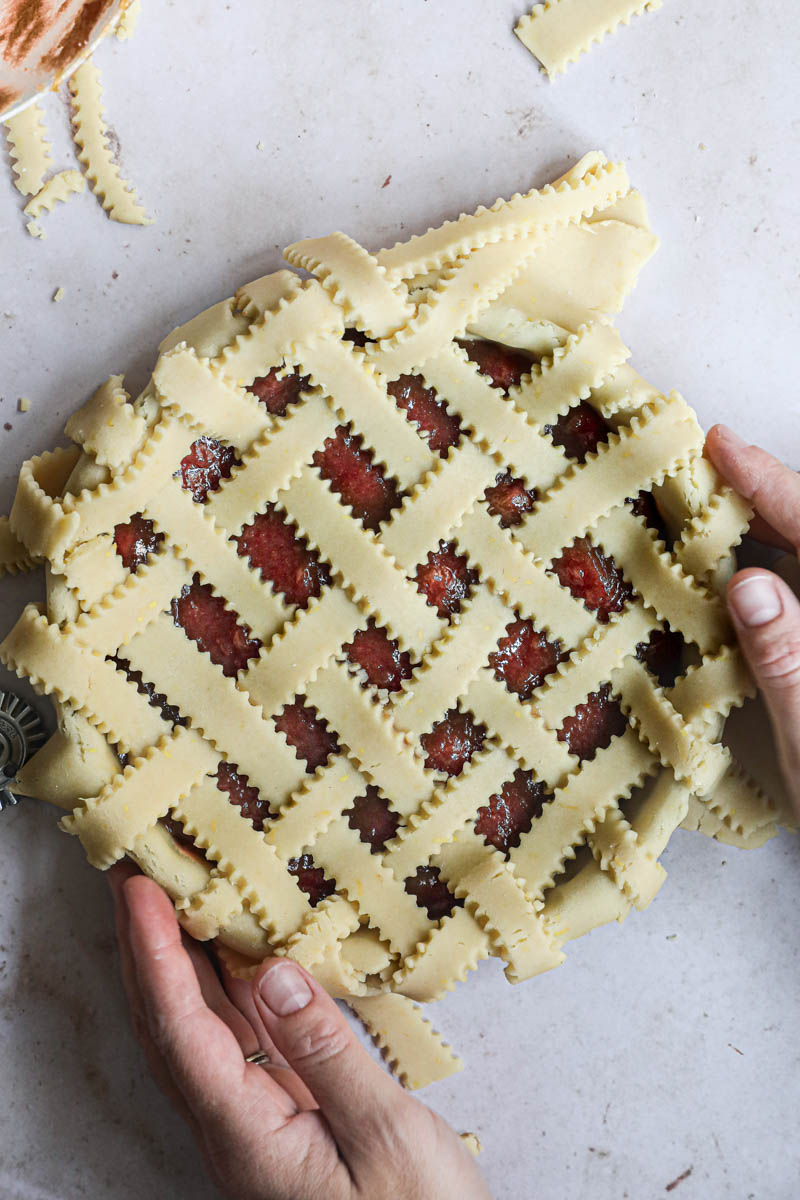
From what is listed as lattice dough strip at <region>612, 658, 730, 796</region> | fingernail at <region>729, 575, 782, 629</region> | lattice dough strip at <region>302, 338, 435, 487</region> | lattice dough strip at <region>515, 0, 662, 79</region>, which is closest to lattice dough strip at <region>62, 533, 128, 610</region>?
lattice dough strip at <region>302, 338, 435, 487</region>

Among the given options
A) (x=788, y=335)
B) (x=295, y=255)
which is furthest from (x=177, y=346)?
(x=788, y=335)

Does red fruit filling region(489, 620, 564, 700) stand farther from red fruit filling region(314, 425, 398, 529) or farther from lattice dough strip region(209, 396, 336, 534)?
lattice dough strip region(209, 396, 336, 534)

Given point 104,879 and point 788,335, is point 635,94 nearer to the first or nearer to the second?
point 788,335

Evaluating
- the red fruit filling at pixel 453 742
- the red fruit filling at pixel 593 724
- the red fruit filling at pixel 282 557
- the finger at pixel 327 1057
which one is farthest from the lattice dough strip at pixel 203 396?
the finger at pixel 327 1057

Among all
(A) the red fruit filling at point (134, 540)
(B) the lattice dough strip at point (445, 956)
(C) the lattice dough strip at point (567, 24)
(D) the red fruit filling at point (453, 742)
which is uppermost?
(C) the lattice dough strip at point (567, 24)

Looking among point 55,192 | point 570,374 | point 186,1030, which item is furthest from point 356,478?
point 186,1030

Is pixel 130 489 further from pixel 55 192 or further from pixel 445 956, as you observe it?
pixel 445 956

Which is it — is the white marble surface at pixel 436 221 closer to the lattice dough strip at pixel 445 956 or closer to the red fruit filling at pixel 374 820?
the lattice dough strip at pixel 445 956
